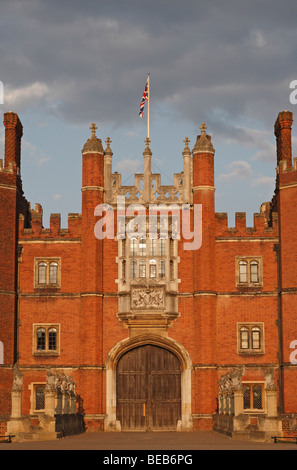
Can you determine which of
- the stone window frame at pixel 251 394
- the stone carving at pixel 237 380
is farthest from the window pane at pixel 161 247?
the stone carving at pixel 237 380

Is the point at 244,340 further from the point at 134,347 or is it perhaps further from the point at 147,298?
the point at 134,347

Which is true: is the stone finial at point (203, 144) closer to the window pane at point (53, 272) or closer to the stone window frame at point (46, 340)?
the window pane at point (53, 272)

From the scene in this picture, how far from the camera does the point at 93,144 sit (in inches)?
1775

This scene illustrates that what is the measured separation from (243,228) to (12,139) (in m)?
13.1

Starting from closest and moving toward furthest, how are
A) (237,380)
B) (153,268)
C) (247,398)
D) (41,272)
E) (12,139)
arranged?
(237,380)
(247,398)
(153,268)
(41,272)
(12,139)

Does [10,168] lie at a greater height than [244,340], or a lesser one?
greater

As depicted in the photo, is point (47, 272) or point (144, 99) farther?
point (144, 99)

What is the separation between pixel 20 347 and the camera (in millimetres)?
44062

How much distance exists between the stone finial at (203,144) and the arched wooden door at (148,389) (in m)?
10.4

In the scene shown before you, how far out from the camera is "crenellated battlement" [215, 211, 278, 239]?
44.5 meters

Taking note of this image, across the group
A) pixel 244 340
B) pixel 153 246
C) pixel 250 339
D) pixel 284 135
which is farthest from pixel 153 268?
pixel 284 135

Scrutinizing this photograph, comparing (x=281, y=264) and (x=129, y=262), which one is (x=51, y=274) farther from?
(x=281, y=264)

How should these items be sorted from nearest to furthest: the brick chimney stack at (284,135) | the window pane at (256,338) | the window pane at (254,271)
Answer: the window pane at (256,338) < the window pane at (254,271) < the brick chimney stack at (284,135)

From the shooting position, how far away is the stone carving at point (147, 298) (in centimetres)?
4344
